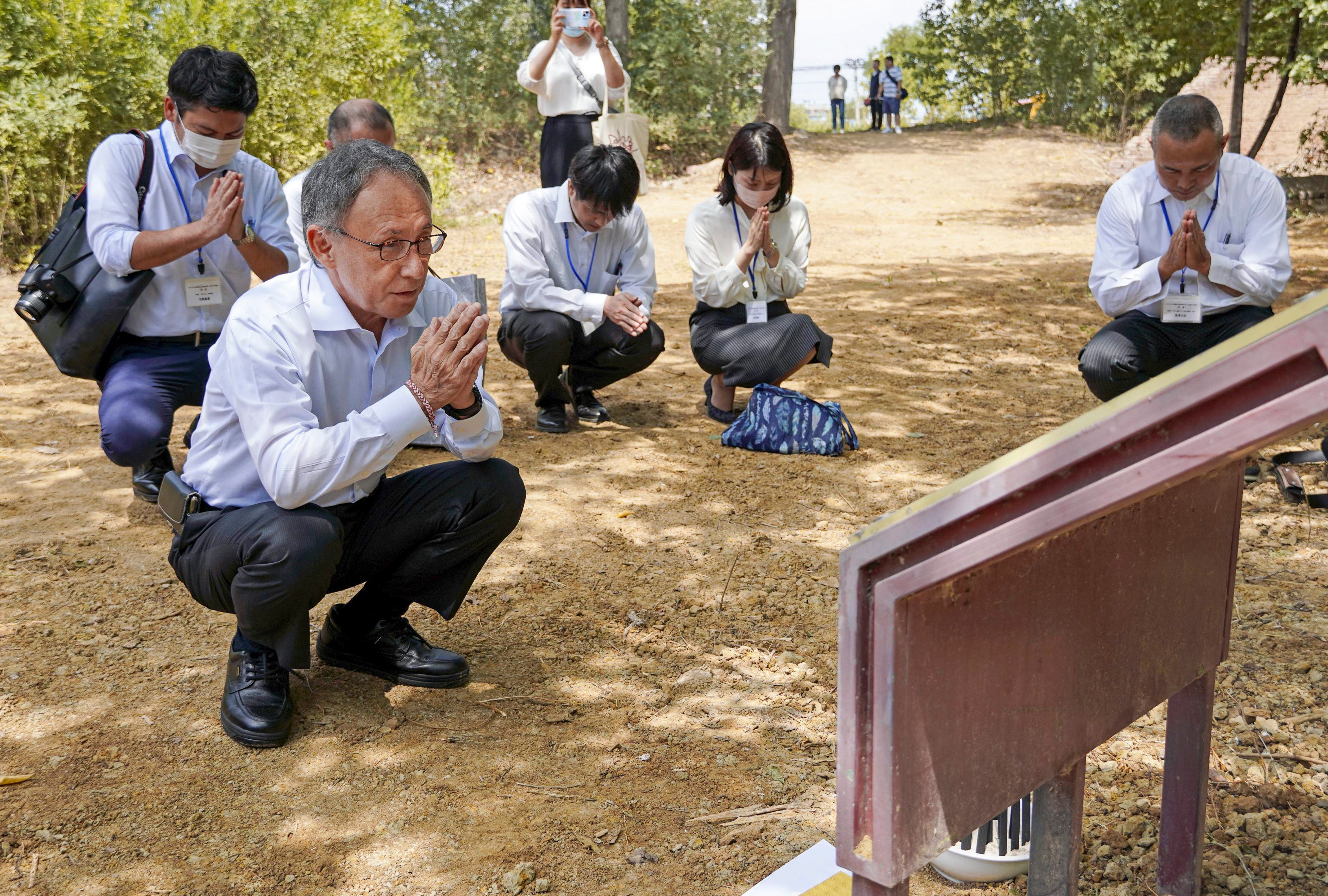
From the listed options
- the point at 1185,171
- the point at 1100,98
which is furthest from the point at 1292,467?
the point at 1100,98

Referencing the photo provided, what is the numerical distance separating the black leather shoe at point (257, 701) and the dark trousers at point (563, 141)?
5217 mm

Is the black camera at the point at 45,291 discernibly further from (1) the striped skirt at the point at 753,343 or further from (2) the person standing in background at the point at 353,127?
(1) the striped skirt at the point at 753,343

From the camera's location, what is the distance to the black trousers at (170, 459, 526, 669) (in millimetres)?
2551

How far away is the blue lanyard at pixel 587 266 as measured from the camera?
200 inches

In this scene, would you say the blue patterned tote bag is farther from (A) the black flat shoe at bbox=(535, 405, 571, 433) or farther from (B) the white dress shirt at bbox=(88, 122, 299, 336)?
(B) the white dress shirt at bbox=(88, 122, 299, 336)

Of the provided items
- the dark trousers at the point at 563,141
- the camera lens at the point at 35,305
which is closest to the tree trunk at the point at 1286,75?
the dark trousers at the point at 563,141

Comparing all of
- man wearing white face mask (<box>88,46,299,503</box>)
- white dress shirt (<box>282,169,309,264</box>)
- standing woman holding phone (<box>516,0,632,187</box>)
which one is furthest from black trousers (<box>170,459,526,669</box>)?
standing woman holding phone (<box>516,0,632,187</box>)

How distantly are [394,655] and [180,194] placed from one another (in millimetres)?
2039

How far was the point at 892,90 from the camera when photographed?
2247cm

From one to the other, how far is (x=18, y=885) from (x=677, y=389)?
430 cm

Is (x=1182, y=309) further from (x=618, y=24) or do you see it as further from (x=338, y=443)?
(x=618, y=24)

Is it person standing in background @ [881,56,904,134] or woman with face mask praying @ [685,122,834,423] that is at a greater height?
person standing in background @ [881,56,904,134]

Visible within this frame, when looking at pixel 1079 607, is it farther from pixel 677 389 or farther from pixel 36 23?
pixel 36 23

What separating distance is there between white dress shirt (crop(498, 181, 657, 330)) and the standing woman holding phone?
2.33 metres
